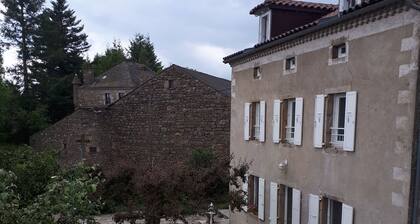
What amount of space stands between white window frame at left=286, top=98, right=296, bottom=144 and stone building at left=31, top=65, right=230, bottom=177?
1113 centimetres

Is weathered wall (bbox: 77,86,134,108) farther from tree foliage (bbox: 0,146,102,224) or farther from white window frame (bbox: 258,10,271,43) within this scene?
tree foliage (bbox: 0,146,102,224)

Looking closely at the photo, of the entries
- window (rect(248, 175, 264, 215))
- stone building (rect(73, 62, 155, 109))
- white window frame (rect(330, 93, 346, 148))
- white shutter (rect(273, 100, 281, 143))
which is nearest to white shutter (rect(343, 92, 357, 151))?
white window frame (rect(330, 93, 346, 148))

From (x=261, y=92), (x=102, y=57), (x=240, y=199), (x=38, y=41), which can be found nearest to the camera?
(x=240, y=199)

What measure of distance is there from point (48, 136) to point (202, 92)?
8710mm

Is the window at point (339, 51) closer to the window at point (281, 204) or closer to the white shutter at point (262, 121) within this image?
the white shutter at point (262, 121)

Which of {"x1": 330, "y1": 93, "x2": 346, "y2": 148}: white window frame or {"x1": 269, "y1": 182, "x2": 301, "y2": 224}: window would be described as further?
{"x1": 269, "y1": 182, "x2": 301, "y2": 224}: window

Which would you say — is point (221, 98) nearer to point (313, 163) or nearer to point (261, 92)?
point (261, 92)

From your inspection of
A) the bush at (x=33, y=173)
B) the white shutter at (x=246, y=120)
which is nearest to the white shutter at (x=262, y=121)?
the white shutter at (x=246, y=120)

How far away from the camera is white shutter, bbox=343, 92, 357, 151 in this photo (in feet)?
24.6

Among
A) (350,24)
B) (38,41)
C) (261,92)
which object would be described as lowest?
(261,92)

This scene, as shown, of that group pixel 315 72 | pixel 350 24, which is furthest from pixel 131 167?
pixel 350 24

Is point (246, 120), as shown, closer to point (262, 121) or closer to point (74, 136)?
point (262, 121)

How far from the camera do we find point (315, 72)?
8.89 m

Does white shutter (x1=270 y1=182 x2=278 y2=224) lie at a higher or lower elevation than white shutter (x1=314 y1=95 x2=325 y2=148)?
lower
